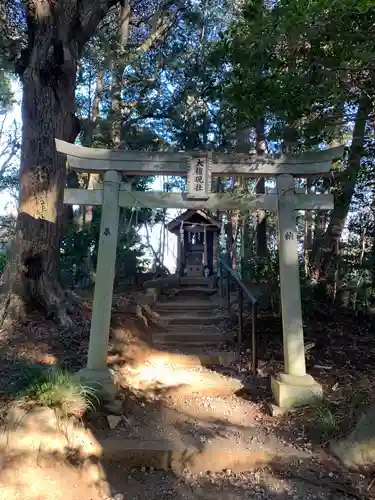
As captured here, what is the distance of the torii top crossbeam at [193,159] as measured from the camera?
13.7 feet

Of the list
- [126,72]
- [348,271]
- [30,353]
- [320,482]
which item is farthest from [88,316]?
[126,72]

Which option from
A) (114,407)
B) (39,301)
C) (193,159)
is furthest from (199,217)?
(114,407)

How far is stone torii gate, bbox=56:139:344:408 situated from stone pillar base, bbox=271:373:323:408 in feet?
0.46

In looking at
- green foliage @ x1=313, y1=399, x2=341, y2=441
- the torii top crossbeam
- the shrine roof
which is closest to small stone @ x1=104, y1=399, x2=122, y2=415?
green foliage @ x1=313, y1=399, x2=341, y2=441

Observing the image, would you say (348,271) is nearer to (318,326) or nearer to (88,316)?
(318,326)

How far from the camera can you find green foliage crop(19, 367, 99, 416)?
130 inches

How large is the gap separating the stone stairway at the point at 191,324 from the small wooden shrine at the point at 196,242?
309 cm

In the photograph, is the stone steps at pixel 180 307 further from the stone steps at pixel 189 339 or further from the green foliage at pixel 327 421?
the green foliage at pixel 327 421

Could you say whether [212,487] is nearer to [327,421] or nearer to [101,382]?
[327,421]

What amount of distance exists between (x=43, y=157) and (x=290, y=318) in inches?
164

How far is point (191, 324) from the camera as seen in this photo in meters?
6.95

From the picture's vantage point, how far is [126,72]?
1027 centimetres

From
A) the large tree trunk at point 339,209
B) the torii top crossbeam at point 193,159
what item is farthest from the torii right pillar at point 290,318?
the large tree trunk at point 339,209

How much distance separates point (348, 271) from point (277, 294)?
1.57 metres
